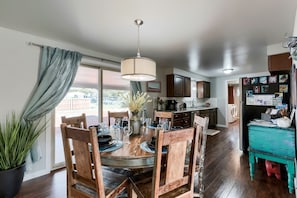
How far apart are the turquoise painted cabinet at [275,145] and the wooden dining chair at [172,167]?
1683 millimetres

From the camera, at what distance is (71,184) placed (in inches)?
56.4

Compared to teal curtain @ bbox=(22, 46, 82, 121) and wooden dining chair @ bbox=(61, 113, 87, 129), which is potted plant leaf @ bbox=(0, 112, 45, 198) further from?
wooden dining chair @ bbox=(61, 113, 87, 129)

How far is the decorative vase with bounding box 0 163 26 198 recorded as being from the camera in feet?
6.48

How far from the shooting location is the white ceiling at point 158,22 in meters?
1.77

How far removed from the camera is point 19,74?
2516 mm

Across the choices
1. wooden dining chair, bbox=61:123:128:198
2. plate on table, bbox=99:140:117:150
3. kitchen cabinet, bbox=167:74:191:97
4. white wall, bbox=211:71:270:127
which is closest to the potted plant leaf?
wooden dining chair, bbox=61:123:128:198

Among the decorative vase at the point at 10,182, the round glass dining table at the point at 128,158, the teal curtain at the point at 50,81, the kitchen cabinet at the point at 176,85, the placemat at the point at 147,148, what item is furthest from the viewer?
the kitchen cabinet at the point at 176,85

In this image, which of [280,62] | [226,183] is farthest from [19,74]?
[280,62]

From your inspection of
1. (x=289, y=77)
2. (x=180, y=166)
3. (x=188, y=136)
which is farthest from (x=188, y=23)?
(x=289, y=77)

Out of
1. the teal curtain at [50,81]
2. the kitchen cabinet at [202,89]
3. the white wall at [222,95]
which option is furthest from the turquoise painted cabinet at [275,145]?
the white wall at [222,95]

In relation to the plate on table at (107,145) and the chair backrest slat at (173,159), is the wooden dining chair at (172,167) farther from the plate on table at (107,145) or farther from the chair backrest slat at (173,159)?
the plate on table at (107,145)

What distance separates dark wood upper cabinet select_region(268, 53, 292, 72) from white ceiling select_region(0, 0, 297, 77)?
28 cm

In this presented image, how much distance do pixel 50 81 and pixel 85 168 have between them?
78.2 inches

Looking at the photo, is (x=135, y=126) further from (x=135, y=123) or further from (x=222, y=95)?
(x=222, y=95)
